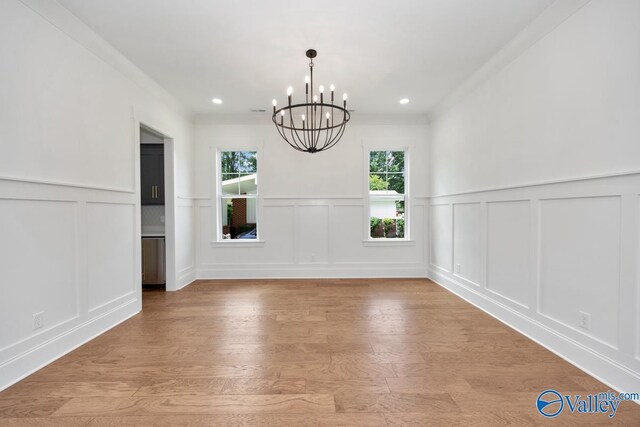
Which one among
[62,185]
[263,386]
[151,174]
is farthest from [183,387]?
[151,174]

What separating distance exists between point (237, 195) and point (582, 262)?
4.49 meters

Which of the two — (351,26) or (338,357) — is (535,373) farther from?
(351,26)

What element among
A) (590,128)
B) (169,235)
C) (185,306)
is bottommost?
(185,306)

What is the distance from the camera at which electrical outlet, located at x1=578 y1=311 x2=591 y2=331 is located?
209 cm

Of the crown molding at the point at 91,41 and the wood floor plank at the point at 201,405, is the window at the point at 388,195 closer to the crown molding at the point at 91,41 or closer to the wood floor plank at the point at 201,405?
the crown molding at the point at 91,41

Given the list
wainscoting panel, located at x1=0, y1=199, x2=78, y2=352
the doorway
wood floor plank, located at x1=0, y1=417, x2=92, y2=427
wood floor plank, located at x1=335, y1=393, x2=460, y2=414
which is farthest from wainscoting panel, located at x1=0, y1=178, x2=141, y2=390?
wood floor plank, located at x1=335, y1=393, x2=460, y2=414

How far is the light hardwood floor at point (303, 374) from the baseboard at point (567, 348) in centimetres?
7

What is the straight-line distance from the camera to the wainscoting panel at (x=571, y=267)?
1823 millimetres

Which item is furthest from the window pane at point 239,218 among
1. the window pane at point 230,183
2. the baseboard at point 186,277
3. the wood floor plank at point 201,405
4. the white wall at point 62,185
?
the wood floor plank at point 201,405

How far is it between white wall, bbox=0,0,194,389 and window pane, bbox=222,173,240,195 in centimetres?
177

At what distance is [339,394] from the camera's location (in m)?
1.83

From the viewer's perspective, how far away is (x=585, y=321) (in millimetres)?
2117

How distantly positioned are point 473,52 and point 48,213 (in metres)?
4.06

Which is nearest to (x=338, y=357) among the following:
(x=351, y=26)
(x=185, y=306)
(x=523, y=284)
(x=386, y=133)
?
(x=523, y=284)
